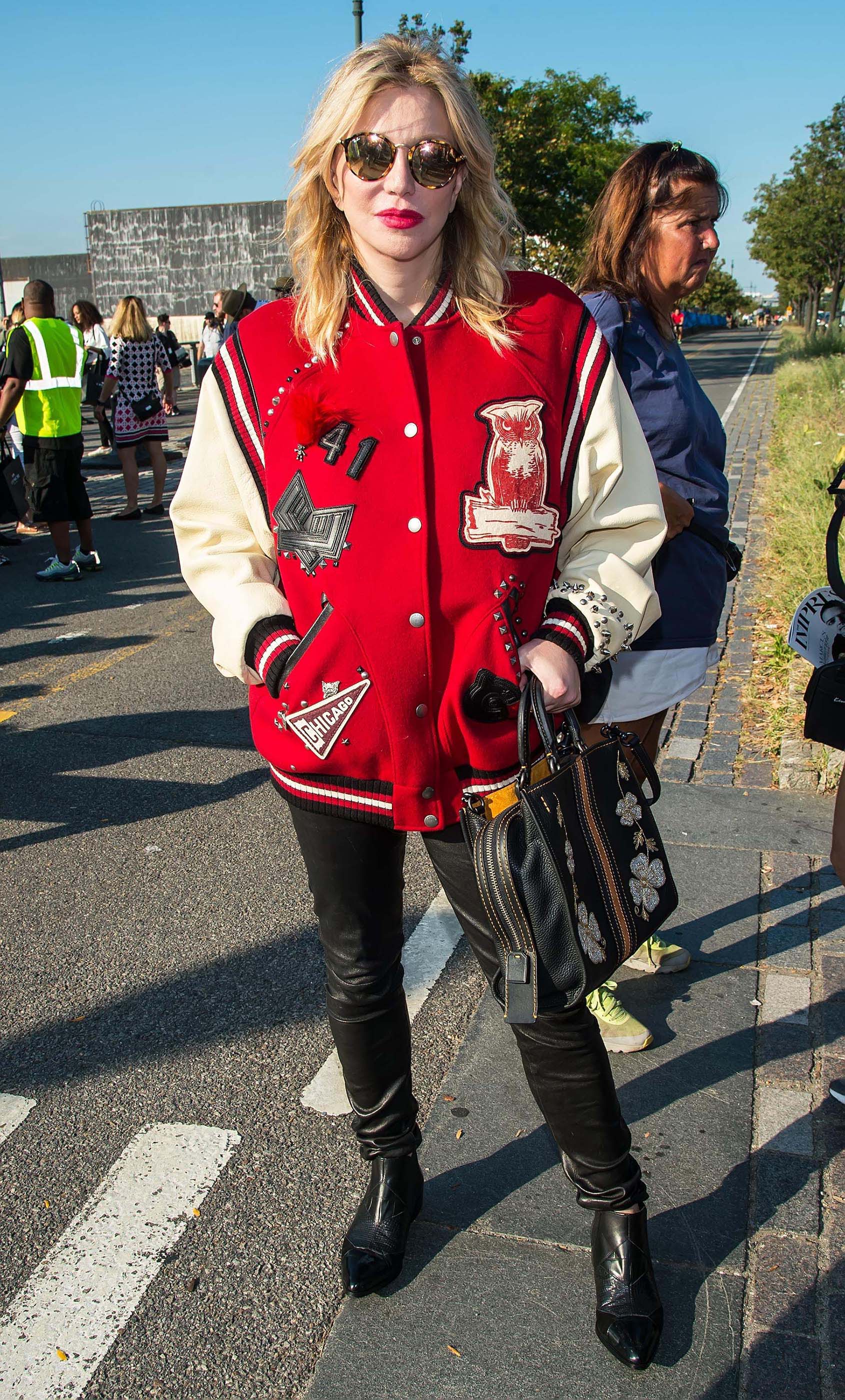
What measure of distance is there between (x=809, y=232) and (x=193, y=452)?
1862 inches

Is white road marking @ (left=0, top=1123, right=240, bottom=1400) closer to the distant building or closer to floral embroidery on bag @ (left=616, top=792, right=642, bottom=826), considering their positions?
floral embroidery on bag @ (left=616, top=792, right=642, bottom=826)

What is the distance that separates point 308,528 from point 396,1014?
3.22ft

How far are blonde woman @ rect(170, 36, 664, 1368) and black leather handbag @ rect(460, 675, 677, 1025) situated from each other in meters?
0.06

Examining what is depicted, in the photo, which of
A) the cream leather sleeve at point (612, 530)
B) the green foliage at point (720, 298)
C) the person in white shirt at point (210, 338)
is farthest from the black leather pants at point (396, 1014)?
the green foliage at point (720, 298)

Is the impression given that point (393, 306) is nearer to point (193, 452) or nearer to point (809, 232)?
point (193, 452)

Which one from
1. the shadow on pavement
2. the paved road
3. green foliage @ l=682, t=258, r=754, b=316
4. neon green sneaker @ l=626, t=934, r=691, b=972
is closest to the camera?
the paved road

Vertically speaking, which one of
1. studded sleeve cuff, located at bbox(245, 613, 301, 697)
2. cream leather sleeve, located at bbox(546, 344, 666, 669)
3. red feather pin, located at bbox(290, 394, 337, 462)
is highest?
red feather pin, located at bbox(290, 394, 337, 462)

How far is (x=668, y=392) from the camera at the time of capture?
2.59 m

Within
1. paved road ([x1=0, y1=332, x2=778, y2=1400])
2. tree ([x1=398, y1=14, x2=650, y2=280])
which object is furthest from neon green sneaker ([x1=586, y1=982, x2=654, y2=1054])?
tree ([x1=398, y1=14, x2=650, y2=280])

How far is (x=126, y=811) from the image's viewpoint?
4730 millimetres

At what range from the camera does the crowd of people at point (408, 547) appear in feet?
6.21

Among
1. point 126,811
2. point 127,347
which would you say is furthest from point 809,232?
point 126,811

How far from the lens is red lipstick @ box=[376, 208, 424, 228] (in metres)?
1.89

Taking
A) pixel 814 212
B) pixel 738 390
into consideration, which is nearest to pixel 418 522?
pixel 738 390
